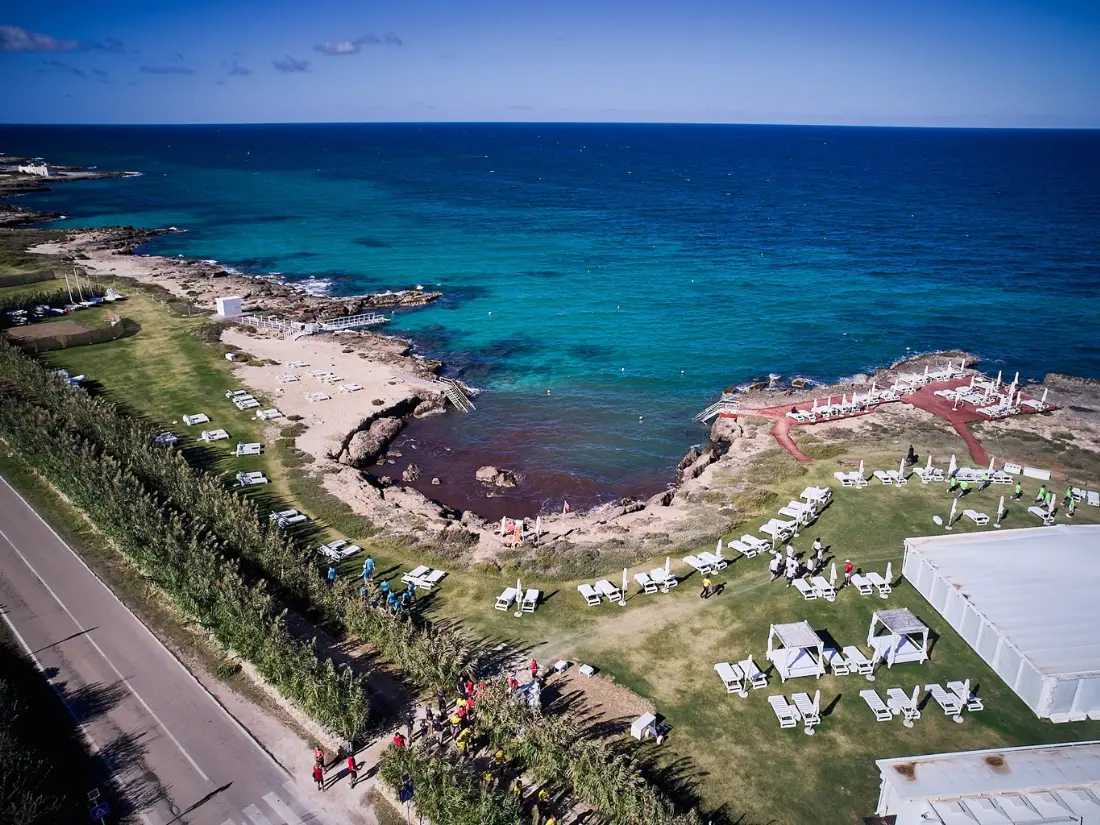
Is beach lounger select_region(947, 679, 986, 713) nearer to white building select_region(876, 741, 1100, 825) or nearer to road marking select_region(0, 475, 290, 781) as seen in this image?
white building select_region(876, 741, 1100, 825)

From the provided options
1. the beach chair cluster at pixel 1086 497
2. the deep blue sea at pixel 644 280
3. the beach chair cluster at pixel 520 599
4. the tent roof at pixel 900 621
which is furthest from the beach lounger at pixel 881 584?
the deep blue sea at pixel 644 280

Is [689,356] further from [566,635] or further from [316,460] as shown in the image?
[566,635]

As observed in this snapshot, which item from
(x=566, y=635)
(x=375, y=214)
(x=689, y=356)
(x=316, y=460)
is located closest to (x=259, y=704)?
(x=566, y=635)

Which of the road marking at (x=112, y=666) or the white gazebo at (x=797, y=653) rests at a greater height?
the white gazebo at (x=797, y=653)

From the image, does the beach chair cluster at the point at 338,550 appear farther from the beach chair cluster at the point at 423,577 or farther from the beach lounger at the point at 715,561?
the beach lounger at the point at 715,561

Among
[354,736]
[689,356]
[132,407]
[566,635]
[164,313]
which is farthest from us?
[164,313]
